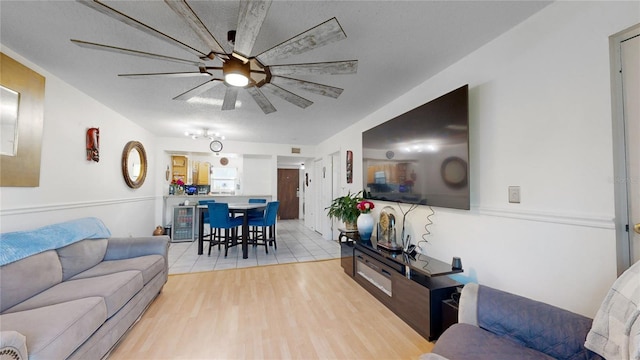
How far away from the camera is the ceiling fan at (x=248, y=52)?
1141 millimetres

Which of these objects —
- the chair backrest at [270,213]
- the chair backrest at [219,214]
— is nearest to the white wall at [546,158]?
the chair backrest at [270,213]

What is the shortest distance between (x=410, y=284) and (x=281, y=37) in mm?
2256

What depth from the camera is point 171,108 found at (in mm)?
3332

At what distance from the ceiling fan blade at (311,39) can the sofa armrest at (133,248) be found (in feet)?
7.41

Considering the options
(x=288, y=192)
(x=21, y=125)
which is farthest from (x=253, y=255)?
(x=288, y=192)

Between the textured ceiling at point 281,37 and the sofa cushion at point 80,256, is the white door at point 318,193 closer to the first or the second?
the textured ceiling at point 281,37

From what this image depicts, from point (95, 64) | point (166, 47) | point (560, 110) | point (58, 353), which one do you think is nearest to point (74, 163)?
point (95, 64)

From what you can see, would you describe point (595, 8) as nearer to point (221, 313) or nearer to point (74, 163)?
point (221, 313)

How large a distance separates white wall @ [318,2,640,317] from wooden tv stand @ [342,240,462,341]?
12.0 inches

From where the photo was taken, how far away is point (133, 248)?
2418mm

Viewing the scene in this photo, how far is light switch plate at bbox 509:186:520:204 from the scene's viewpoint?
161cm

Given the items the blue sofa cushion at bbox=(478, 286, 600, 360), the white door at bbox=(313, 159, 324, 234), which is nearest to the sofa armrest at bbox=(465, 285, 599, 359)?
the blue sofa cushion at bbox=(478, 286, 600, 360)

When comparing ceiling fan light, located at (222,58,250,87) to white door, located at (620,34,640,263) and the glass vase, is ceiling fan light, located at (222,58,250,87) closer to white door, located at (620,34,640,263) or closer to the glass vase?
the glass vase

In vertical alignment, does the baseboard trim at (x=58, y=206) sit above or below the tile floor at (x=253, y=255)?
above
